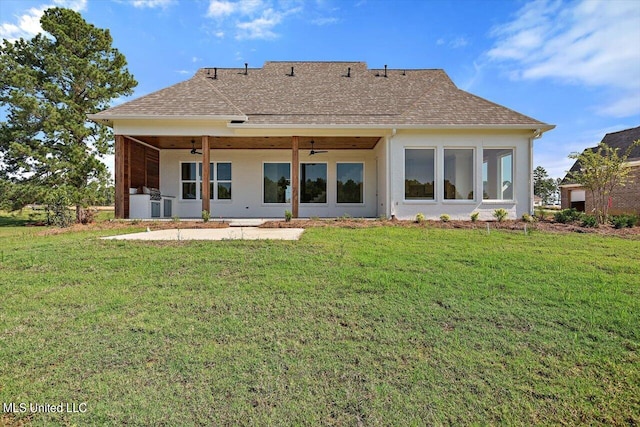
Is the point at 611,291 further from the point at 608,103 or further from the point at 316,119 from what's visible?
the point at 608,103

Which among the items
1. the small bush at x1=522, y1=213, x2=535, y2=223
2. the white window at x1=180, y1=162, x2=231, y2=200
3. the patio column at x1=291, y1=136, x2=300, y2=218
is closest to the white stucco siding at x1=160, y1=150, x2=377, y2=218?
the white window at x1=180, y1=162, x2=231, y2=200

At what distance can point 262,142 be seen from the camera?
13070mm

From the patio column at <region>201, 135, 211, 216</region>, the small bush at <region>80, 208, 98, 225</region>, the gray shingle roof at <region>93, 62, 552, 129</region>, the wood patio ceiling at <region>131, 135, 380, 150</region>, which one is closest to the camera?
the small bush at <region>80, 208, 98, 225</region>

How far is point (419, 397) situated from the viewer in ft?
8.41

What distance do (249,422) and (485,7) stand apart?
1305 centimetres

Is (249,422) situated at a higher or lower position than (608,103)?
lower

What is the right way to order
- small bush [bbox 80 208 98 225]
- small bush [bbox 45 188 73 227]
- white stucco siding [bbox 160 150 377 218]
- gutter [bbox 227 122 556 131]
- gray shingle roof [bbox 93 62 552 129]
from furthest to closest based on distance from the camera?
white stucco siding [bbox 160 150 377 218]
gray shingle roof [bbox 93 62 552 129]
small bush [bbox 80 208 98 225]
gutter [bbox 227 122 556 131]
small bush [bbox 45 188 73 227]

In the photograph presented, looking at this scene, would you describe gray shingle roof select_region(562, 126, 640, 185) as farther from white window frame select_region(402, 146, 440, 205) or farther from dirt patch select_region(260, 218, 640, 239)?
white window frame select_region(402, 146, 440, 205)

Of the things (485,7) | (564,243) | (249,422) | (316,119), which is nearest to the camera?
(249,422)

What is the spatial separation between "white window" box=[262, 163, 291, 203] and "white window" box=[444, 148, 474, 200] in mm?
6707

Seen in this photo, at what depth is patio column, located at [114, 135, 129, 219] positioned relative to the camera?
11.0m


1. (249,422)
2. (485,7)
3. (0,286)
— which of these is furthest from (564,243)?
(0,286)

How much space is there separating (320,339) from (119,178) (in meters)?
10.7

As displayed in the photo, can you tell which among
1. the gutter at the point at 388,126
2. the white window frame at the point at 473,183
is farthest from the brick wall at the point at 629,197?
the white window frame at the point at 473,183
